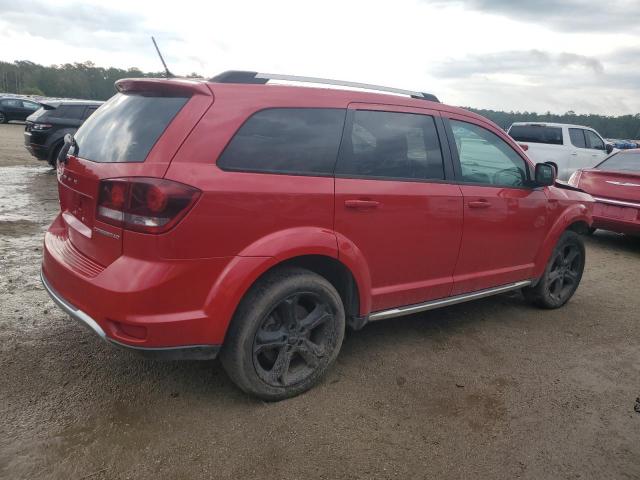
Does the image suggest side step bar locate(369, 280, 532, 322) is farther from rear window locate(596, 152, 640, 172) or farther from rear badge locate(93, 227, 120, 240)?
rear window locate(596, 152, 640, 172)

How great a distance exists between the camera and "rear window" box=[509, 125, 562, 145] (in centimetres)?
1259

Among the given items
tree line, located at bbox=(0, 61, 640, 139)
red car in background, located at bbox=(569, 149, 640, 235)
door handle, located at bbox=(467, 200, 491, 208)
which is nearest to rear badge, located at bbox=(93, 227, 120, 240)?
door handle, located at bbox=(467, 200, 491, 208)

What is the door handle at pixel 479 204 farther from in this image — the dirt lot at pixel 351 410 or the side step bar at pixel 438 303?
the dirt lot at pixel 351 410

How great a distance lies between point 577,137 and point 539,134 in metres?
0.94

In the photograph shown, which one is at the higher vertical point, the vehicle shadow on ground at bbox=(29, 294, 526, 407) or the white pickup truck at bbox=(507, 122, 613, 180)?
the white pickup truck at bbox=(507, 122, 613, 180)

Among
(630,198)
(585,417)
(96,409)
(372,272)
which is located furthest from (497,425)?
(630,198)

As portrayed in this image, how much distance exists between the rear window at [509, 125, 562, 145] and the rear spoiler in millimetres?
11528

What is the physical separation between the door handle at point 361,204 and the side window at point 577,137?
11314 mm

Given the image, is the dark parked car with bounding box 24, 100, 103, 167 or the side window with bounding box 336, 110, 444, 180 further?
the dark parked car with bounding box 24, 100, 103, 167

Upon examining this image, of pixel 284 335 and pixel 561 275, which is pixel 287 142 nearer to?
pixel 284 335

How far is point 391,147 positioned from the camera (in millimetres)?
3336

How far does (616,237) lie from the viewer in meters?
8.88

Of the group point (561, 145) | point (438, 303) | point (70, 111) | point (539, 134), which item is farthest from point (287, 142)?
point (539, 134)

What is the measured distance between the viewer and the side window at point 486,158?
379 cm
